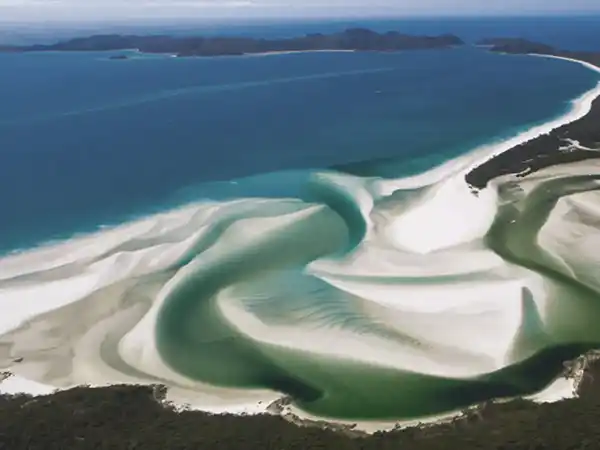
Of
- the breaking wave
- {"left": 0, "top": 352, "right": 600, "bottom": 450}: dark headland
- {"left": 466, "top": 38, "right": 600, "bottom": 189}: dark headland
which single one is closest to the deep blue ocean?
{"left": 466, "top": 38, "right": 600, "bottom": 189}: dark headland

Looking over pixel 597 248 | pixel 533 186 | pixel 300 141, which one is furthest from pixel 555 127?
pixel 597 248

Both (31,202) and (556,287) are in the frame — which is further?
(31,202)

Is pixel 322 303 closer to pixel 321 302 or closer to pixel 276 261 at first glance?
pixel 321 302

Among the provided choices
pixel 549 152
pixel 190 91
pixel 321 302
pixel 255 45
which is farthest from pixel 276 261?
pixel 255 45

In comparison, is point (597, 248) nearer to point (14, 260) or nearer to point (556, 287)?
point (556, 287)

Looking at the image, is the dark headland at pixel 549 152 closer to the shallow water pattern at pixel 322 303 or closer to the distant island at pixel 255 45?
the shallow water pattern at pixel 322 303

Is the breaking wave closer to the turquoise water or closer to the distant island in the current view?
the turquoise water
